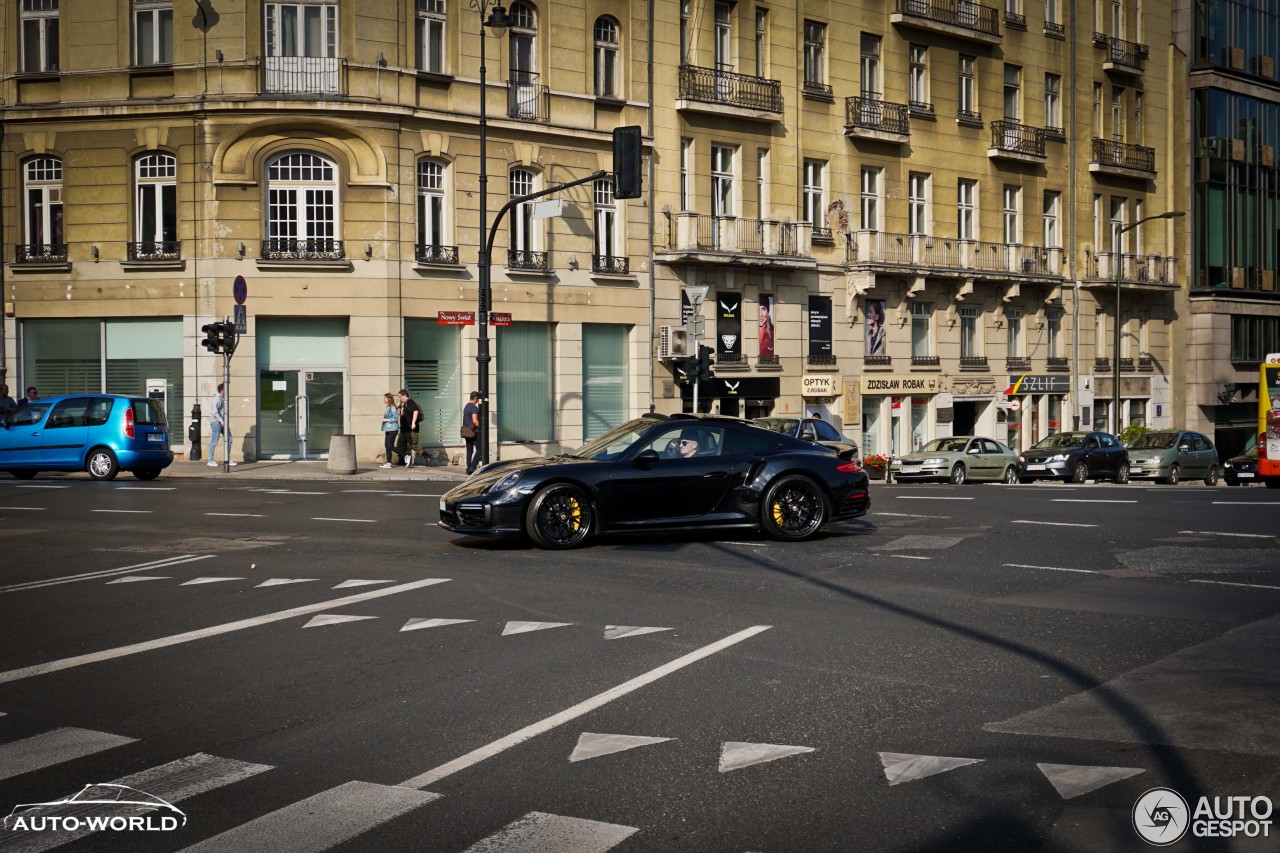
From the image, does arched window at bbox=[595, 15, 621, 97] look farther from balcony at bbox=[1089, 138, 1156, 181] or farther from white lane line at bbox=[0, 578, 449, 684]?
white lane line at bbox=[0, 578, 449, 684]

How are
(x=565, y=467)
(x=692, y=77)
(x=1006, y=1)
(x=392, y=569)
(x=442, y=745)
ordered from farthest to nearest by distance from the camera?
(x=1006, y=1), (x=692, y=77), (x=565, y=467), (x=392, y=569), (x=442, y=745)

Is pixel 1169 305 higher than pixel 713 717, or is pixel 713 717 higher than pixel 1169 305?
pixel 1169 305

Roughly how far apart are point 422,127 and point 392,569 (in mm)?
22545

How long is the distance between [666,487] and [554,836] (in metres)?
9.59

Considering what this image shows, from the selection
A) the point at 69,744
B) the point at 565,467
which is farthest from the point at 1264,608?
the point at 69,744

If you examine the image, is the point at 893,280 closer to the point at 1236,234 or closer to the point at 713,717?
the point at 1236,234

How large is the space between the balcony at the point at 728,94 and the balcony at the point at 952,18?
6.32 meters

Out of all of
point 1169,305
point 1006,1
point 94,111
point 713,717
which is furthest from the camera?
point 1169,305

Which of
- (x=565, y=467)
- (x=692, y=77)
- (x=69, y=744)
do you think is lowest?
(x=69, y=744)

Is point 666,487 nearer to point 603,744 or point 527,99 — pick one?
point 603,744

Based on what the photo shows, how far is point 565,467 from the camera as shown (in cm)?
1485

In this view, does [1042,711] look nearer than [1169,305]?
Yes

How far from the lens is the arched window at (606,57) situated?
3759cm

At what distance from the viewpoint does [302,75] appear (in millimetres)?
33156
